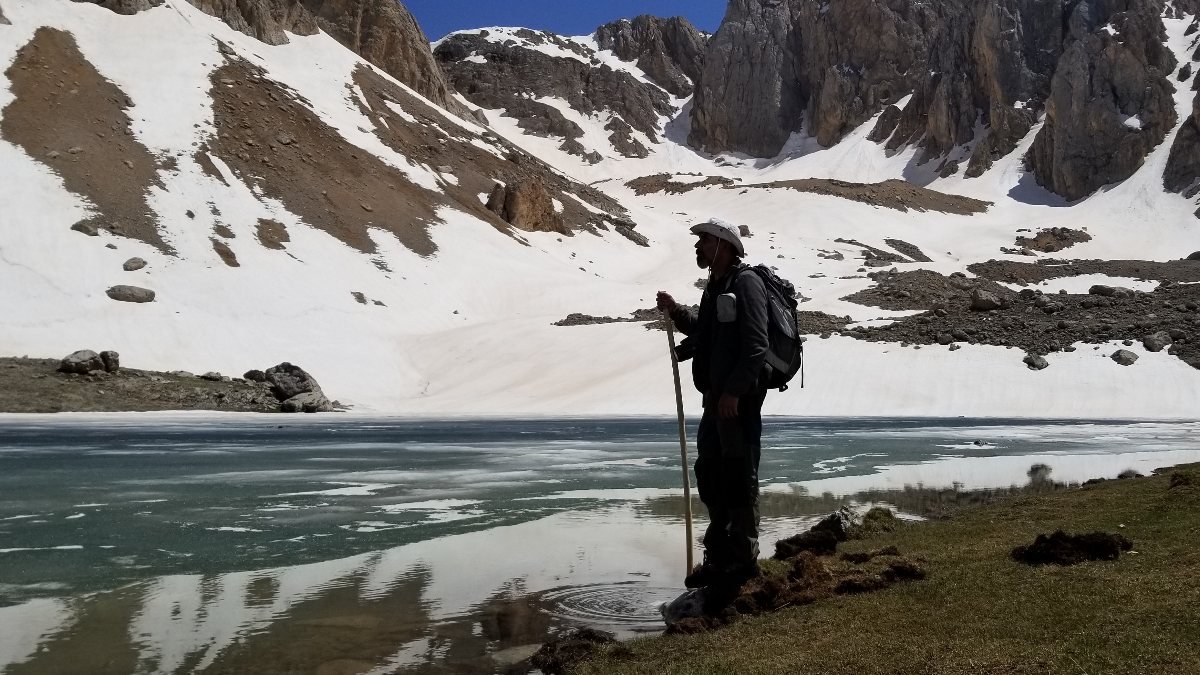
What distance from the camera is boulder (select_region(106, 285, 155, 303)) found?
36.9 m

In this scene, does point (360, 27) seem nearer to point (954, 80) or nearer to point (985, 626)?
point (954, 80)

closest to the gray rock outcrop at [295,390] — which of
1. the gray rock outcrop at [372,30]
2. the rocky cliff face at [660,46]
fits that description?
the gray rock outcrop at [372,30]

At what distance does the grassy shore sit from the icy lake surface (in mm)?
933

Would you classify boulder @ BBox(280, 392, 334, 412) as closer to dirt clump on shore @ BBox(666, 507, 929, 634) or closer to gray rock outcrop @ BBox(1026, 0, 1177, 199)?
dirt clump on shore @ BBox(666, 507, 929, 634)

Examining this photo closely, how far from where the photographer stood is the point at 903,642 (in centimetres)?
418

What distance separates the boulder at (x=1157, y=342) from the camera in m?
33.1

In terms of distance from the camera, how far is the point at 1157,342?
1303 inches

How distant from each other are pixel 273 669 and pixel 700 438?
2.95 meters

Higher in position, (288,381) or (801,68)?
(801,68)

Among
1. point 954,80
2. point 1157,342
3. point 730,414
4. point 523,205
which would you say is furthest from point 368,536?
point 954,80

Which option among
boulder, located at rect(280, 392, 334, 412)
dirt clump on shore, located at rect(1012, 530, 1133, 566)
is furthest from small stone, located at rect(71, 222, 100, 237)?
dirt clump on shore, located at rect(1012, 530, 1133, 566)

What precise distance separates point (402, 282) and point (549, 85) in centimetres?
11172

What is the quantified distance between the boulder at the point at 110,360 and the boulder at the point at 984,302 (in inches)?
1341

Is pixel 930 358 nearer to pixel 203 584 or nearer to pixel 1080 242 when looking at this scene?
pixel 203 584
